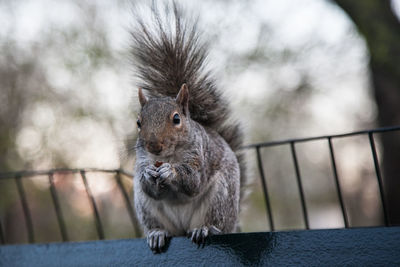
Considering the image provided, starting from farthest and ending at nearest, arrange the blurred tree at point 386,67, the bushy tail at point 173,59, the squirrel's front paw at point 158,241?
the blurred tree at point 386,67 → the bushy tail at point 173,59 → the squirrel's front paw at point 158,241

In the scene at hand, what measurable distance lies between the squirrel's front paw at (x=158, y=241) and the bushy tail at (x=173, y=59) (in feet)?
1.66

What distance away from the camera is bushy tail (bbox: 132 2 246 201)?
136cm

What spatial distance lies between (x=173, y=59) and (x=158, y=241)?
65 cm

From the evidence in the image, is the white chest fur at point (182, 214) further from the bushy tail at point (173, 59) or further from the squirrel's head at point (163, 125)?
the bushy tail at point (173, 59)

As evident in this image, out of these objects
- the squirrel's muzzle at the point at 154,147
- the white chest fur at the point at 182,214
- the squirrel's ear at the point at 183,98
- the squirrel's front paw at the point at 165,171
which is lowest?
the white chest fur at the point at 182,214

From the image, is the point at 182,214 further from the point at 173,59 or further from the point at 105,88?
the point at 105,88

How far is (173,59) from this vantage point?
1431mm

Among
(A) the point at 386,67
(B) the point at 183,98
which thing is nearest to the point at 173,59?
(B) the point at 183,98

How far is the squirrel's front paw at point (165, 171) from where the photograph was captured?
108 centimetres

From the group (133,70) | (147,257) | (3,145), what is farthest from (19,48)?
(147,257)

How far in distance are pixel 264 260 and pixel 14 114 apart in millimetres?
3609

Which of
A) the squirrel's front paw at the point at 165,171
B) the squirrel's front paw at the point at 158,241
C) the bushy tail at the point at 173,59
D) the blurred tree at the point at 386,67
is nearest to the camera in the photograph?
the squirrel's front paw at the point at 165,171

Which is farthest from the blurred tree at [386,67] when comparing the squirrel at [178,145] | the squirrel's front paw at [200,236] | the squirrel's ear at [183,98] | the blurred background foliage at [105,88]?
the squirrel's front paw at [200,236]

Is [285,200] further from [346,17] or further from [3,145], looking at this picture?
[3,145]
